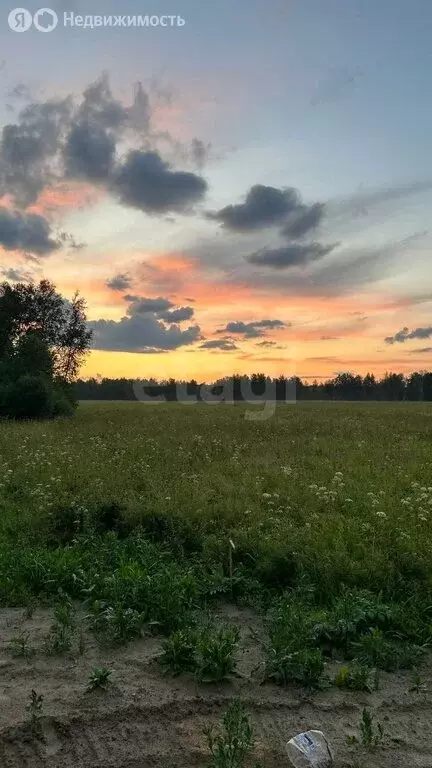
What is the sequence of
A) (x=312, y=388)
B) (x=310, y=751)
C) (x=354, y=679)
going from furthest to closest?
(x=312, y=388) < (x=354, y=679) < (x=310, y=751)

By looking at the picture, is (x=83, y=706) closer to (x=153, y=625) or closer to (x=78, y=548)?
(x=153, y=625)

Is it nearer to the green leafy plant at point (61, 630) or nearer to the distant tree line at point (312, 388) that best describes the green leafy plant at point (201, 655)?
the green leafy plant at point (61, 630)

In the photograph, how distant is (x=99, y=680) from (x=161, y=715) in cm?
60

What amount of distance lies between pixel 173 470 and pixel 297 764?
9.44 meters

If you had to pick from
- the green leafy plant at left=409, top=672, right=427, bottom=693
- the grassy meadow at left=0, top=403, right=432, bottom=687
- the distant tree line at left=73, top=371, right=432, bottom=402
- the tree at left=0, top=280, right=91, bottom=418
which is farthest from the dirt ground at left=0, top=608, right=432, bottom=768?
the distant tree line at left=73, top=371, right=432, bottom=402

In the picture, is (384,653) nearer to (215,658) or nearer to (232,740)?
(215,658)

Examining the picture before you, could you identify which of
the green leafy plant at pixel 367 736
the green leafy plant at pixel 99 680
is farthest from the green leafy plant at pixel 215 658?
the green leafy plant at pixel 367 736

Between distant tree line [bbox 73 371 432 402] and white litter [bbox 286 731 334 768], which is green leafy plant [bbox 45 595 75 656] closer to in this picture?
white litter [bbox 286 731 334 768]

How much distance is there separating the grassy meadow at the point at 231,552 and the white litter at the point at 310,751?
0.85m

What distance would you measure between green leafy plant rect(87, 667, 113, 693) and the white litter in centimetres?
153

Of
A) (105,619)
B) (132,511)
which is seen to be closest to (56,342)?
(132,511)

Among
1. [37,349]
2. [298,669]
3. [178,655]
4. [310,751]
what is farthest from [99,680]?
[37,349]

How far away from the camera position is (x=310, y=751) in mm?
3473

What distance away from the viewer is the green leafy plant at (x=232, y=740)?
3395mm
